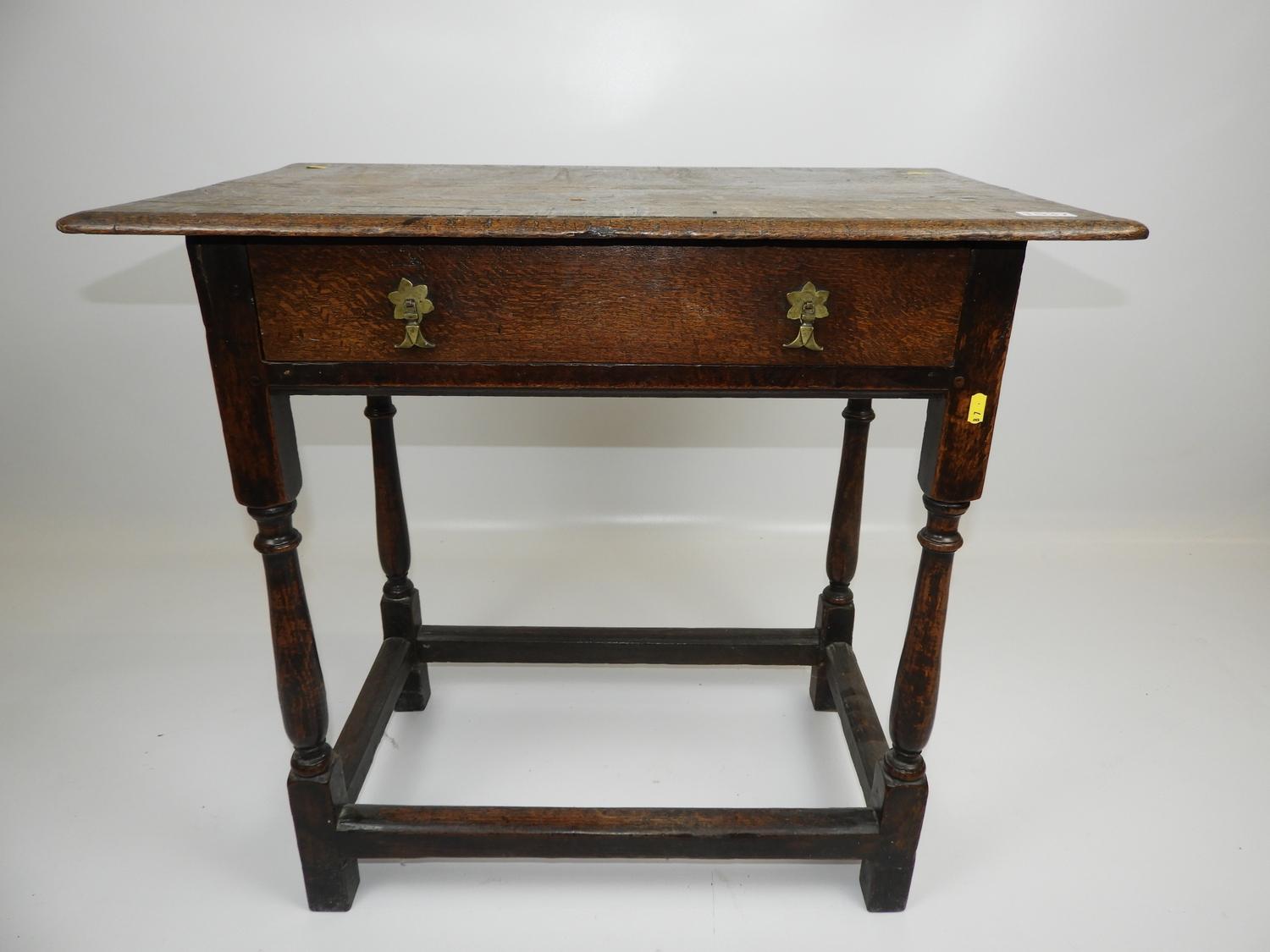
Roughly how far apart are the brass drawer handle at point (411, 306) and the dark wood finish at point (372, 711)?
35.5 inches

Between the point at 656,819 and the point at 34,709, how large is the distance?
65.5 inches

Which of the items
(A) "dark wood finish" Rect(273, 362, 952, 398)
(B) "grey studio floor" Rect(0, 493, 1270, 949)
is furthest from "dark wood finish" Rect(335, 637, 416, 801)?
(A) "dark wood finish" Rect(273, 362, 952, 398)

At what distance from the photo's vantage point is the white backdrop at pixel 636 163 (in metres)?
2.90

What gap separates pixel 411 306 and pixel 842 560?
53.2 inches

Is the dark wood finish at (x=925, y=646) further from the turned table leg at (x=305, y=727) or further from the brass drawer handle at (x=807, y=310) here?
the turned table leg at (x=305, y=727)

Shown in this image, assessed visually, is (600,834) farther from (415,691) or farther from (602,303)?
(602,303)

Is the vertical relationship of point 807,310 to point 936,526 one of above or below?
above

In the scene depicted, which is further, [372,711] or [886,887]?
[372,711]

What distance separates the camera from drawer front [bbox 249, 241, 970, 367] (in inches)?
56.7

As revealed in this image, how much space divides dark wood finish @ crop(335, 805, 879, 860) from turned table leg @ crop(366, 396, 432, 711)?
23.2 inches

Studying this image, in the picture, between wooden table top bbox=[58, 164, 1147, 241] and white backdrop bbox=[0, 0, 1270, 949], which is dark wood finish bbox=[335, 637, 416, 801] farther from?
wooden table top bbox=[58, 164, 1147, 241]

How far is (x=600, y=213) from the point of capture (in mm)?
1398

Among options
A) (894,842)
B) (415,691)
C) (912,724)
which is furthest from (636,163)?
(894,842)

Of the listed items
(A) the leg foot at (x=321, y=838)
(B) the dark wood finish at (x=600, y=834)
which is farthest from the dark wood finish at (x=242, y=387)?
(B) the dark wood finish at (x=600, y=834)
